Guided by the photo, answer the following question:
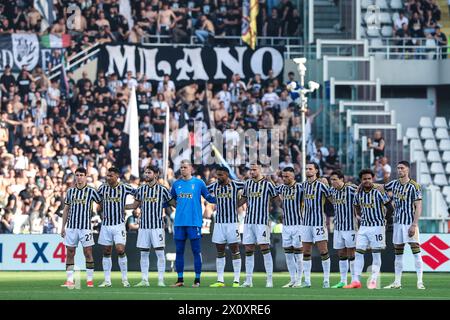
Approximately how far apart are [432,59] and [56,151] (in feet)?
47.0

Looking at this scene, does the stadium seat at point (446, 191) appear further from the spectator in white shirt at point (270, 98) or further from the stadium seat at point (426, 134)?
the spectator in white shirt at point (270, 98)

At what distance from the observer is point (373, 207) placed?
2717 cm

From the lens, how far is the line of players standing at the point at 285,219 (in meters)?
27.2

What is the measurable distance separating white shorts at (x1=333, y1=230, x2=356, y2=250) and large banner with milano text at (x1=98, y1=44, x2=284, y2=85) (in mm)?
18307

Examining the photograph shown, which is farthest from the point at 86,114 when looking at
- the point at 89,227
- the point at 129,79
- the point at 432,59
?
the point at 89,227

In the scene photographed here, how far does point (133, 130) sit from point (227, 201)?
12.2 meters

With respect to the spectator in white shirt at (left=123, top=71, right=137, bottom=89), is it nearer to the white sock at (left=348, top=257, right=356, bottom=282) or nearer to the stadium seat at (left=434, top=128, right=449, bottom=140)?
the stadium seat at (left=434, top=128, right=449, bottom=140)

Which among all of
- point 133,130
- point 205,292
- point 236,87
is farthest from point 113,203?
point 236,87

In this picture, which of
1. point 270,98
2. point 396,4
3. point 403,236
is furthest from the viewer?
point 396,4

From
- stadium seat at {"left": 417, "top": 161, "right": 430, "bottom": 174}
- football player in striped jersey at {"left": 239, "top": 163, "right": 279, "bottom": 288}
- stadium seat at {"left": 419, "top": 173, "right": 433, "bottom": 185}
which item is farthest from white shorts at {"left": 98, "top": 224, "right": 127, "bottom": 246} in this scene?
stadium seat at {"left": 417, "top": 161, "right": 430, "bottom": 174}

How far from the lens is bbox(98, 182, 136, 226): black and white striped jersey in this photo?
27.8m

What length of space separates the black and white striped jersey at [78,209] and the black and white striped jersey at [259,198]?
298 cm

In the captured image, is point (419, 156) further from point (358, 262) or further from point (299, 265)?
point (358, 262)

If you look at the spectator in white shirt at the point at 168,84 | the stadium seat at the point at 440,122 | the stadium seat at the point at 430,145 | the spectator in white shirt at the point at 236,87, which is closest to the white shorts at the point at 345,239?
the spectator in white shirt at the point at 236,87
